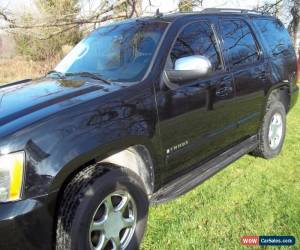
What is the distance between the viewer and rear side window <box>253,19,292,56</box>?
482cm

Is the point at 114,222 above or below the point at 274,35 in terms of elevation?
below

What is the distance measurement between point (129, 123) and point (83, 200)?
67 centimetres

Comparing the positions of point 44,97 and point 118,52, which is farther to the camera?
point 118,52

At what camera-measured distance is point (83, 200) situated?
239 centimetres

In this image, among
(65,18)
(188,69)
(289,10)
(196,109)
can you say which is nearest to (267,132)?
(196,109)

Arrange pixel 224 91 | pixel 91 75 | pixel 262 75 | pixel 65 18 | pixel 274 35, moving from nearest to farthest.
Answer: pixel 91 75 → pixel 224 91 → pixel 262 75 → pixel 274 35 → pixel 65 18

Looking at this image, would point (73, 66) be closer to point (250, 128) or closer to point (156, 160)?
point (156, 160)

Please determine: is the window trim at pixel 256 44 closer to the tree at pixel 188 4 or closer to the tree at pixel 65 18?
the tree at pixel 65 18

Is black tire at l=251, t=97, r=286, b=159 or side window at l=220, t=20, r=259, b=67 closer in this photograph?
side window at l=220, t=20, r=259, b=67

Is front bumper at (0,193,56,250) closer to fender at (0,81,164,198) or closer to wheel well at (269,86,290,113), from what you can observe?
fender at (0,81,164,198)

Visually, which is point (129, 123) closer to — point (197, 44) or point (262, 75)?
point (197, 44)

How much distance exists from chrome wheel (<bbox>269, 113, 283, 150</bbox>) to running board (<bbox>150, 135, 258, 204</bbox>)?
52 centimetres

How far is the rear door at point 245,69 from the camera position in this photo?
401 cm

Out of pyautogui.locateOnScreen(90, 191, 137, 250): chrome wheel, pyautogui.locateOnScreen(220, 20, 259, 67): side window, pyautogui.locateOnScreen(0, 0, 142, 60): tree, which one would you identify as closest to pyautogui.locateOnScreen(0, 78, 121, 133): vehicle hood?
pyautogui.locateOnScreen(90, 191, 137, 250): chrome wheel
